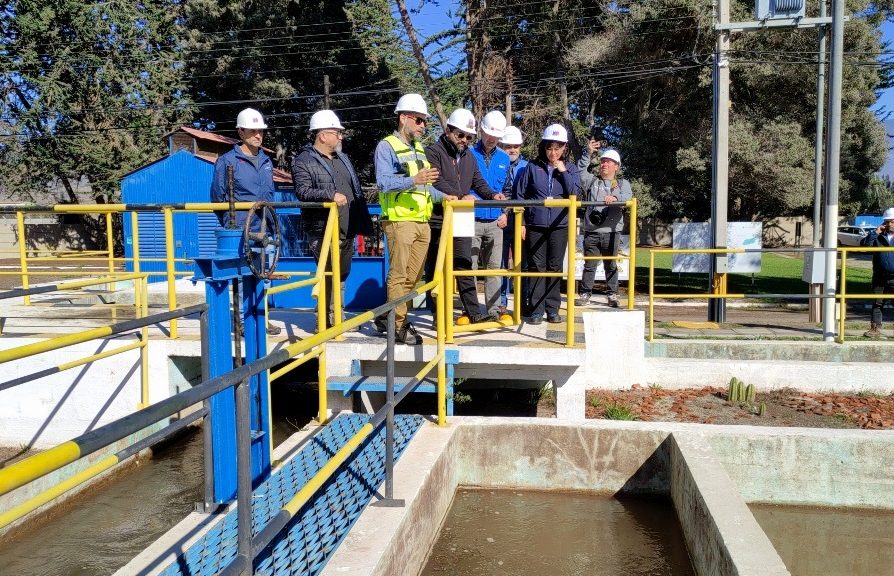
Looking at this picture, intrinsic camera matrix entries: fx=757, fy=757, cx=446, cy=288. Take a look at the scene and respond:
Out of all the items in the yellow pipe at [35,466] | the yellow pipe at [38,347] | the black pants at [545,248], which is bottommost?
the yellow pipe at [38,347]

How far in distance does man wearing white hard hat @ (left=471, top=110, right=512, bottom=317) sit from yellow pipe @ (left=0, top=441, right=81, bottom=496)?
557cm

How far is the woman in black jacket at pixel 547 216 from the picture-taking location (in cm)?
688

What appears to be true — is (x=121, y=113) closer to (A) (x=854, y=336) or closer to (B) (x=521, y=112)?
(B) (x=521, y=112)

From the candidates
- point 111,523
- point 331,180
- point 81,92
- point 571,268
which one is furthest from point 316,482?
point 81,92

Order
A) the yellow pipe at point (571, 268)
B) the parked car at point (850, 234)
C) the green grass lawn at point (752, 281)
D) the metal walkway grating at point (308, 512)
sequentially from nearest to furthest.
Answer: the metal walkway grating at point (308, 512)
the yellow pipe at point (571, 268)
the green grass lawn at point (752, 281)
the parked car at point (850, 234)

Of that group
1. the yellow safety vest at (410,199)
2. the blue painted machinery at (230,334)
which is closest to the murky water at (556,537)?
the blue painted machinery at (230,334)

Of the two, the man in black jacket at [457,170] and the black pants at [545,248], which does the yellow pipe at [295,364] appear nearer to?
the man in black jacket at [457,170]

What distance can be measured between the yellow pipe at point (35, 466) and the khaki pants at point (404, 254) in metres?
4.24

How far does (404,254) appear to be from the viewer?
5.79m

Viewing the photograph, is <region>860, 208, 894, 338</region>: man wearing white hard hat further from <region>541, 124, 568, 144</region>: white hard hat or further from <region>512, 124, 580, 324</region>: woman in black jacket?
<region>541, 124, 568, 144</region>: white hard hat

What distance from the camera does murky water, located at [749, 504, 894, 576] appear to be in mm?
4598

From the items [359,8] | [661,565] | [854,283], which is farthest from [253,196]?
[359,8]

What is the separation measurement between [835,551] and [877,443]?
872mm

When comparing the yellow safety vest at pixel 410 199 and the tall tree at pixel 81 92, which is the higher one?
the tall tree at pixel 81 92
